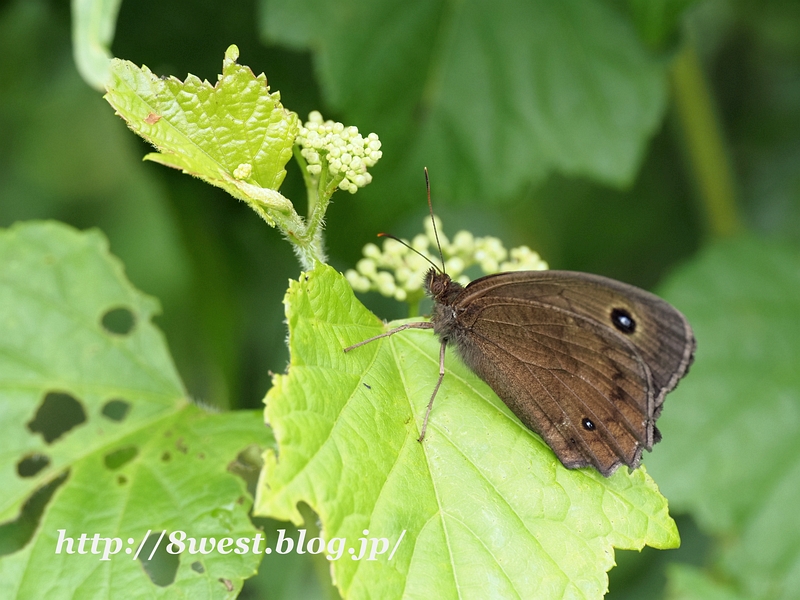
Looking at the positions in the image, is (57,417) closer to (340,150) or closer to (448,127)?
(448,127)

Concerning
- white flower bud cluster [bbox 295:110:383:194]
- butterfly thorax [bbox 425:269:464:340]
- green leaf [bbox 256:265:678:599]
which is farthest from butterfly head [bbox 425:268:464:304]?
white flower bud cluster [bbox 295:110:383:194]

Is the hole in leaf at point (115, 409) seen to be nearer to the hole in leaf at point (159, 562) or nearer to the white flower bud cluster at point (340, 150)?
the hole in leaf at point (159, 562)

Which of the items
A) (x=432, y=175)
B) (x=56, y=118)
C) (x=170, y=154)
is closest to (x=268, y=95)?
(x=170, y=154)

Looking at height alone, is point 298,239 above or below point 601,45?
below

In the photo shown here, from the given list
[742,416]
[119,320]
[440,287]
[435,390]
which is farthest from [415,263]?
[119,320]

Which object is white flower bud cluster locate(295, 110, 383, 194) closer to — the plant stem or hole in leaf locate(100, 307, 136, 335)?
the plant stem

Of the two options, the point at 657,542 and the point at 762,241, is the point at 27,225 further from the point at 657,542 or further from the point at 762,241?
the point at 762,241
